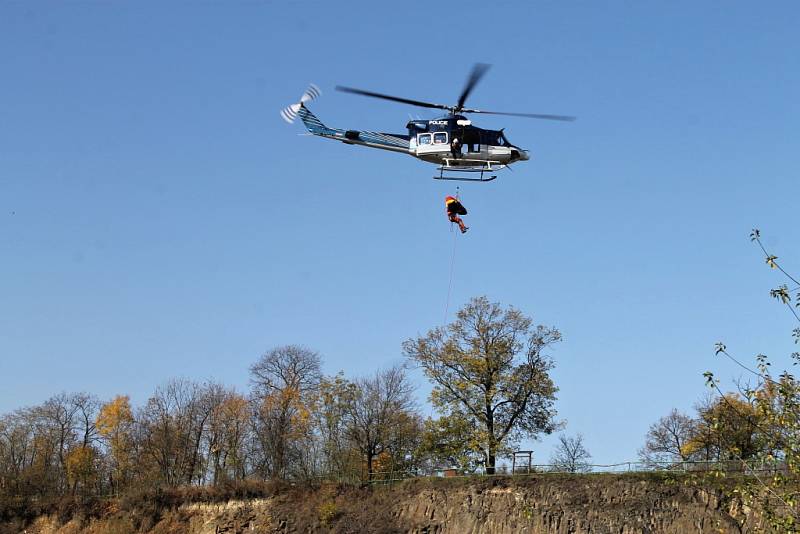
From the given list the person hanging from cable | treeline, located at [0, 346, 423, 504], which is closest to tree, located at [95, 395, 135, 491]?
treeline, located at [0, 346, 423, 504]

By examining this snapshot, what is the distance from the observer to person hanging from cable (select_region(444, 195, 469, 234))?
42625 mm

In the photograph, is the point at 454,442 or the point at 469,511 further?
the point at 454,442

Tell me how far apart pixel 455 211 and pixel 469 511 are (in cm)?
1625

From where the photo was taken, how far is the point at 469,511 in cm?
4847

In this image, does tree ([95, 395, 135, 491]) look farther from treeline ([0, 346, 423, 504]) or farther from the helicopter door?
the helicopter door

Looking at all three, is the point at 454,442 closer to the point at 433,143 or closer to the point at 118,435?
the point at 433,143

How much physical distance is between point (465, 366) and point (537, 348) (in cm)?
475

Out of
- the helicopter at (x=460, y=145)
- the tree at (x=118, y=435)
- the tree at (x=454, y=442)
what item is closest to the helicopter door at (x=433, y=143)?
the helicopter at (x=460, y=145)

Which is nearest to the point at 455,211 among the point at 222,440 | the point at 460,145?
the point at 460,145

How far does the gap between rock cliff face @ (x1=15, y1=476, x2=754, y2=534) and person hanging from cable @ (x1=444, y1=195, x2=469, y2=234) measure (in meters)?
13.3

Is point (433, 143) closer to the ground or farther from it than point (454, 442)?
farther from it

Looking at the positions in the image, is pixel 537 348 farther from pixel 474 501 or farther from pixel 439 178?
pixel 439 178

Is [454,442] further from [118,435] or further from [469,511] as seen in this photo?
[118,435]

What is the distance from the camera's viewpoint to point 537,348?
57.8 m
